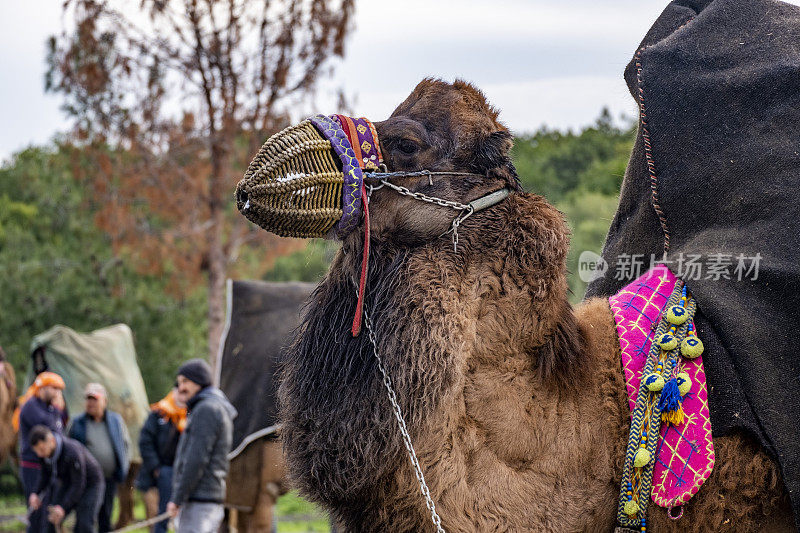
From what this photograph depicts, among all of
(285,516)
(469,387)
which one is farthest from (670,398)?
(285,516)

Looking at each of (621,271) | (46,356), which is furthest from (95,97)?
(621,271)

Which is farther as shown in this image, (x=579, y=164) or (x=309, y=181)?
(x=579, y=164)

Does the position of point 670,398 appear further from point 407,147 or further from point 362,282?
point 407,147

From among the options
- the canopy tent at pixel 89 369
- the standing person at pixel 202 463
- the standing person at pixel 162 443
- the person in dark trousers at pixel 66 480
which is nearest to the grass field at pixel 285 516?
the canopy tent at pixel 89 369

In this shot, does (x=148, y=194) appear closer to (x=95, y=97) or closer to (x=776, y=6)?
(x=95, y=97)

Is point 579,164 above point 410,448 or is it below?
above

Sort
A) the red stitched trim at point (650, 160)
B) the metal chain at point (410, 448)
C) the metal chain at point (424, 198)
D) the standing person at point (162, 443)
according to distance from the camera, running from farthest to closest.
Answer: the standing person at point (162, 443) → the red stitched trim at point (650, 160) → the metal chain at point (424, 198) → the metal chain at point (410, 448)

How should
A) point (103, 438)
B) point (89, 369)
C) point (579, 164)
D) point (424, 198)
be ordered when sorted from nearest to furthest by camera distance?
point (424, 198)
point (103, 438)
point (89, 369)
point (579, 164)

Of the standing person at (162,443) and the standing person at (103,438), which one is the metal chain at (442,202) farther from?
the standing person at (103,438)

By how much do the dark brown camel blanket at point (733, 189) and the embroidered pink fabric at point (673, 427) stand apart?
50 millimetres

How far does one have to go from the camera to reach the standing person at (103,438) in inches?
378

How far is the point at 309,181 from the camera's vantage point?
8.60 feet

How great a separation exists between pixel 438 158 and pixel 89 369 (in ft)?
37.6

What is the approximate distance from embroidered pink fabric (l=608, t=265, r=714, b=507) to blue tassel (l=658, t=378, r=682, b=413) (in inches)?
2.5
